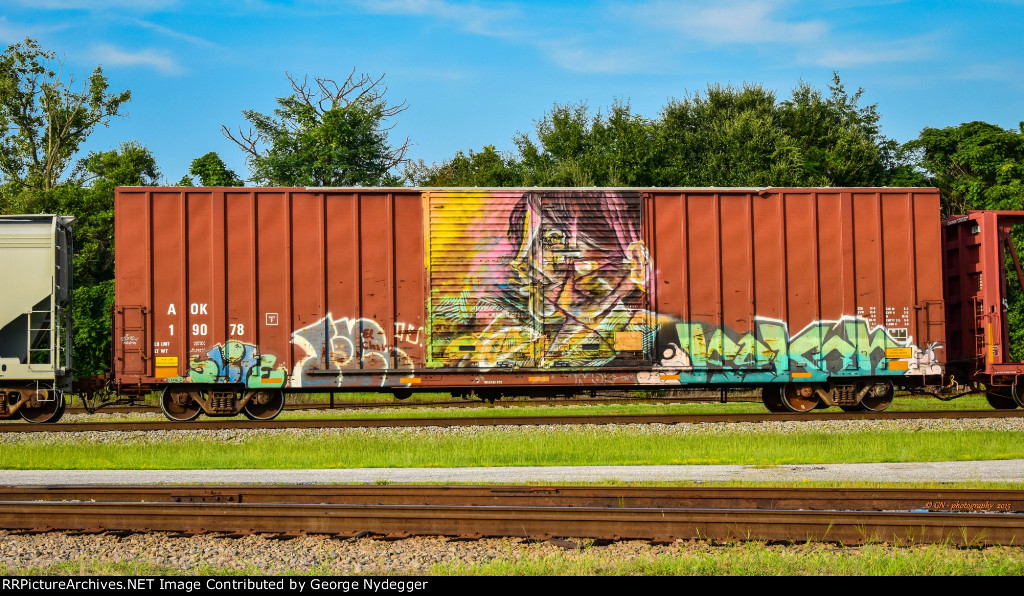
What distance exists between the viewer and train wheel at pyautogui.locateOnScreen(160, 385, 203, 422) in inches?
592

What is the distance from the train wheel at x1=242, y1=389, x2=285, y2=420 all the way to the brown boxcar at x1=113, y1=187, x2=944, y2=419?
0.14 ft

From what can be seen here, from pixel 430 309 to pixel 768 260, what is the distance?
6.51 m

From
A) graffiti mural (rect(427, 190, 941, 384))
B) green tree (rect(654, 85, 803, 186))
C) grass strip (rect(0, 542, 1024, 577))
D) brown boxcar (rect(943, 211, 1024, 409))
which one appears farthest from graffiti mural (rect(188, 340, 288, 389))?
green tree (rect(654, 85, 803, 186))

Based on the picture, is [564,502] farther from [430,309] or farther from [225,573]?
[430,309]

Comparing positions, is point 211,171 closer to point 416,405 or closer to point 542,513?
point 416,405

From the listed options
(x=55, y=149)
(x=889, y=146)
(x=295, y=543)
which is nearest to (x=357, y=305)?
(x=295, y=543)

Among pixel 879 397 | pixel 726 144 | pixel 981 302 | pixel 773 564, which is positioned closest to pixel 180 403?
pixel 773 564

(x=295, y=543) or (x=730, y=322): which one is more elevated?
(x=730, y=322)

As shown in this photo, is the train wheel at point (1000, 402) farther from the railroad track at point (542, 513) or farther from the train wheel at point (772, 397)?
the railroad track at point (542, 513)

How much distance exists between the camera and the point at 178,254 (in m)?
14.8

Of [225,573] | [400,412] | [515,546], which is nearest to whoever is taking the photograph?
[225,573]

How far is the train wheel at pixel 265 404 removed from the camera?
15.3 m

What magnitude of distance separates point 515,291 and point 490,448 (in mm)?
3606

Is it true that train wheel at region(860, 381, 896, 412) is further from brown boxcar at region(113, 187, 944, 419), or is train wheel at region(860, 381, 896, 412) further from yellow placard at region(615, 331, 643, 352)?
yellow placard at region(615, 331, 643, 352)
